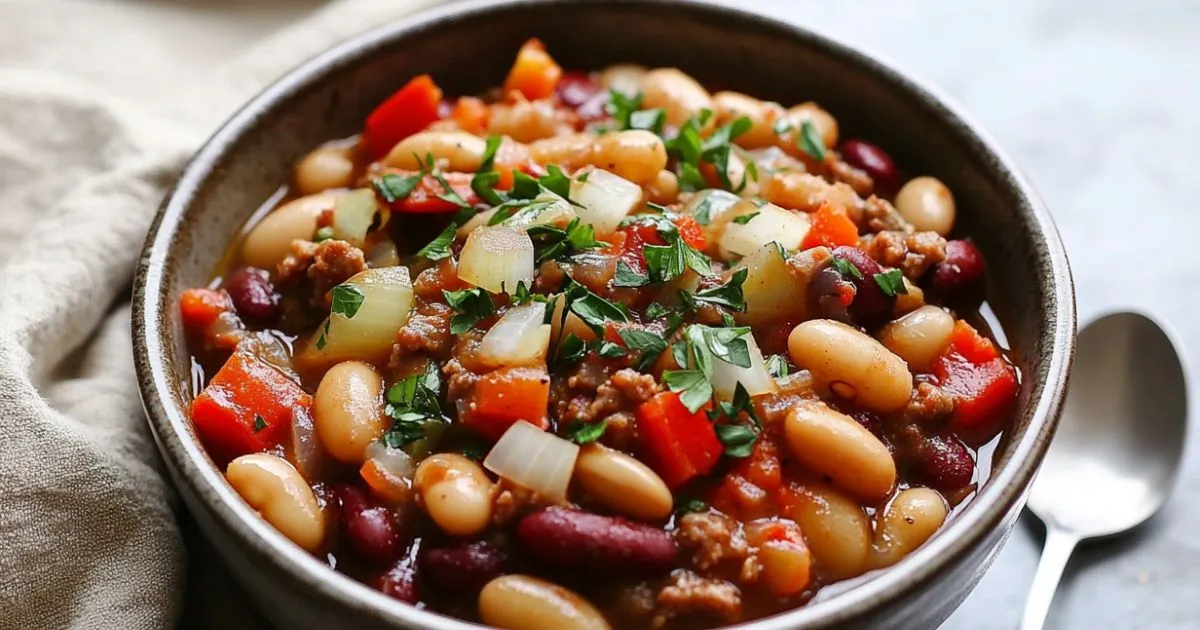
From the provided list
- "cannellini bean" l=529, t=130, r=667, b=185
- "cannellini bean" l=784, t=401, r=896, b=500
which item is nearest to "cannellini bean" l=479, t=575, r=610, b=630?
"cannellini bean" l=784, t=401, r=896, b=500

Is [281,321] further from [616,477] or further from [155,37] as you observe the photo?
[155,37]

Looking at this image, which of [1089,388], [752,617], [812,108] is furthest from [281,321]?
[1089,388]

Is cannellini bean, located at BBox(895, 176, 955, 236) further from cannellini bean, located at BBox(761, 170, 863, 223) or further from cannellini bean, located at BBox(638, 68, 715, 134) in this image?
cannellini bean, located at BBox(638, 68, 715, 134)

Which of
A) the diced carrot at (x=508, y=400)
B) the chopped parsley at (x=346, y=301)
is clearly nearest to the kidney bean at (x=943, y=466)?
the diced carrot at (x=508, y=400)

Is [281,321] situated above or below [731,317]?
below

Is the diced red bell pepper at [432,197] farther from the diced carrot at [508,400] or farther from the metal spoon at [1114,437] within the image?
the metal spoon at [1114,437]
